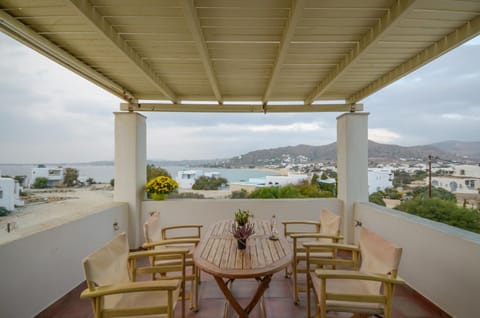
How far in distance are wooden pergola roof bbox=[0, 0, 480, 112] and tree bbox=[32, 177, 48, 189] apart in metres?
1.43

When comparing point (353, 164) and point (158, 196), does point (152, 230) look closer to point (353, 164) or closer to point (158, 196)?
point (158, 196)

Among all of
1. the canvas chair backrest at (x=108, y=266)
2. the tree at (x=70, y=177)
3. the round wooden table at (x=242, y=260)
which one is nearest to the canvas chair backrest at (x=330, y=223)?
the round wooden table at (x=242, y=260)

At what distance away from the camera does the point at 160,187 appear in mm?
4430

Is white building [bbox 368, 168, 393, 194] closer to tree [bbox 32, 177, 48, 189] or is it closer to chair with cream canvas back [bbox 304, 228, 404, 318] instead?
chair with cream canvas back [bbox 304, 228, 404, 318]

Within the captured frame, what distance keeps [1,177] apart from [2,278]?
960 millimetres

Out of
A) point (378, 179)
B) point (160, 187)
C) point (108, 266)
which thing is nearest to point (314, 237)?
point (108, 266)

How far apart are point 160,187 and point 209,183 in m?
0.95

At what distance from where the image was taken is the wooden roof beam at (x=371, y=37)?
195cm

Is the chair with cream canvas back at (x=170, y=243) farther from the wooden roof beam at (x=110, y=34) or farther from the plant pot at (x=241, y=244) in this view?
the wooden roof beam at (x=110, y=34)

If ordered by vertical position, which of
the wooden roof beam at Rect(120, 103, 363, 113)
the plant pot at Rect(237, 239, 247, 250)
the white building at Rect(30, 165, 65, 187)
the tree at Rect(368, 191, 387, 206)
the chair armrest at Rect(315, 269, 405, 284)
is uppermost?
the wooden roof beam at Rect(120, 103, 363, 113)

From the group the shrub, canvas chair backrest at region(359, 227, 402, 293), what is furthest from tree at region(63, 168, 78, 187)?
canvas chair backrest at region(359, 227, 402, 293)

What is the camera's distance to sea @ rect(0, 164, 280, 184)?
102 inches

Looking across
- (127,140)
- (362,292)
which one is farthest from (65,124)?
(362,292)

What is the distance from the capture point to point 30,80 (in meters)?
2.64
